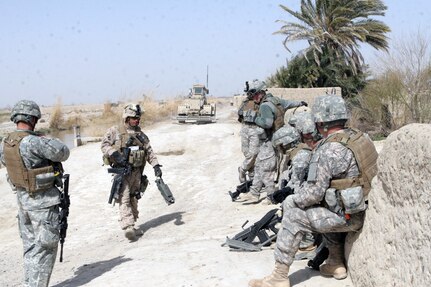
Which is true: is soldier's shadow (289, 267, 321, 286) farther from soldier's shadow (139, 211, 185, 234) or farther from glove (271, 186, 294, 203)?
soldier's shadow (139, 211, 185, 234)

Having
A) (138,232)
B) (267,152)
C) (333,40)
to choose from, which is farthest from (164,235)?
(333,40)

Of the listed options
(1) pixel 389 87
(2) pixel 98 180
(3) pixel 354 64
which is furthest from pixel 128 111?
(3) pixel 354 64

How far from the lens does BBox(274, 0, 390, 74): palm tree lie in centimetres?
1758

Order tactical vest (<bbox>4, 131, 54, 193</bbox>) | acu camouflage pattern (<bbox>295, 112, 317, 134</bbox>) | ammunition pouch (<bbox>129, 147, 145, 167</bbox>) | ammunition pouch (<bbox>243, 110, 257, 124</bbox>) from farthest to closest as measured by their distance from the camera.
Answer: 1. ammunition pouch (<bbox>243, 110, 257, 124</bbox>)
2. ammunition pouch (<bbox>129, 147, 145, 167</bbox>)
3. acu camouflage pattern (<bbox>295, 112, 317, 134</bbox>)
4. tactical vest (<bbox>4, 131, 54, 193</bbox>)

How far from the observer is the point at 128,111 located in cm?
631

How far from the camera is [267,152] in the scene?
7020mm

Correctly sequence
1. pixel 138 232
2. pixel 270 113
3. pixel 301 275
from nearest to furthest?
1. pixel 301 275
2. pixel 138 232
3. pixel 270 113

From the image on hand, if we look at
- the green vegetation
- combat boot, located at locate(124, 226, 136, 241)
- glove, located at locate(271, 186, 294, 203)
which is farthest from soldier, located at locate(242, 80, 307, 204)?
the green vegetation

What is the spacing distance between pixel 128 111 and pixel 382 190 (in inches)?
150

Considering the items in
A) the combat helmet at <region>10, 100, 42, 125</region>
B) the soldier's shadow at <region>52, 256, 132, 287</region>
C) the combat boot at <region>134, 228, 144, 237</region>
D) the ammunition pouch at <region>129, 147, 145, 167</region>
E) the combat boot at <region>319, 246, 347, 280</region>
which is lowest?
the combat boot at <region>134, 228, 144, 237</region>

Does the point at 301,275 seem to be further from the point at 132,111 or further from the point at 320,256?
the point at 132,111

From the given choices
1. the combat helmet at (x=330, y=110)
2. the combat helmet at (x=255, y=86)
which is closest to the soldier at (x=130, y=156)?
the combat helmet at (x=255, y=86)

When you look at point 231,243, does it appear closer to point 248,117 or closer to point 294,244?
point 294,244

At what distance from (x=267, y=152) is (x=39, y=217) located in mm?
3562
